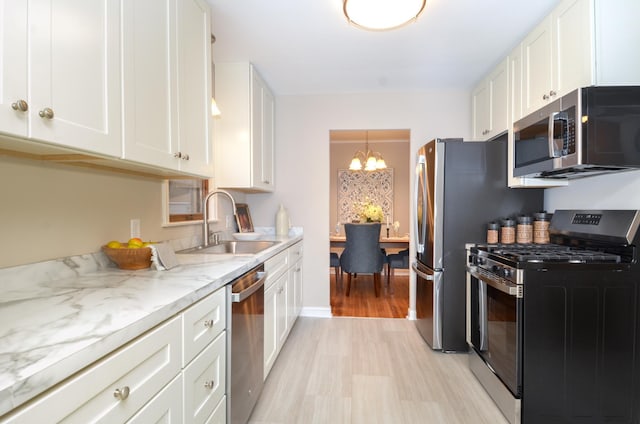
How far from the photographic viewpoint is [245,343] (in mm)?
1543

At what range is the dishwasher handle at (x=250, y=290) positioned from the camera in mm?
1391

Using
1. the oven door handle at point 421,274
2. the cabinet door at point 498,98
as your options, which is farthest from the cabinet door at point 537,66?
the oven door handle at point 421,274

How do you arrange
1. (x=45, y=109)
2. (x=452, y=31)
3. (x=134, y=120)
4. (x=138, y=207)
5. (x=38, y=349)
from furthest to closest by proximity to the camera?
(x=452, y=31) → (x=138, y=207) → (x=134, y=120) → (x=45, y=109) → (x=38, y=349)

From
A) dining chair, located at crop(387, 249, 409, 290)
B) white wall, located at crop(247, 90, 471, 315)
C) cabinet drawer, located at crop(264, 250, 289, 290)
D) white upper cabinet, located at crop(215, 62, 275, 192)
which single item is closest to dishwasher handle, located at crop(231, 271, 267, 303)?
cabinet drawer, located at crop(264, 250, 289, 290)

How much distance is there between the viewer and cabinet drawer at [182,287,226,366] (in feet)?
3.45

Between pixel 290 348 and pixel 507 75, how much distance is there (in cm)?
274

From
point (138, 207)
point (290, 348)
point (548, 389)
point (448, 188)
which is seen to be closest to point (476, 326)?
point (548, 389)

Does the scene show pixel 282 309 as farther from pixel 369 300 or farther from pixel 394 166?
pixel 394 166

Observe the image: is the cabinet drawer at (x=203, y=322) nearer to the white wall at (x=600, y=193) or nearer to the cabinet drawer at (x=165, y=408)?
the cabinet drawer at (x=165, y=408)

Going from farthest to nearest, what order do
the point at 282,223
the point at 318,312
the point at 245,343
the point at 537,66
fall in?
the point at 318,312
the point at 282,223
the point at 537,66
the point at 245,343

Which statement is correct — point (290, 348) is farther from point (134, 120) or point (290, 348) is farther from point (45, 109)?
point (45, 109)

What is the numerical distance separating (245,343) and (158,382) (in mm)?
678

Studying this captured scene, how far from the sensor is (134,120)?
121 centimetres

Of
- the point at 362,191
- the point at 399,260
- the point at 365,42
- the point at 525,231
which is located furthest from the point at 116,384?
the point at 362,191
